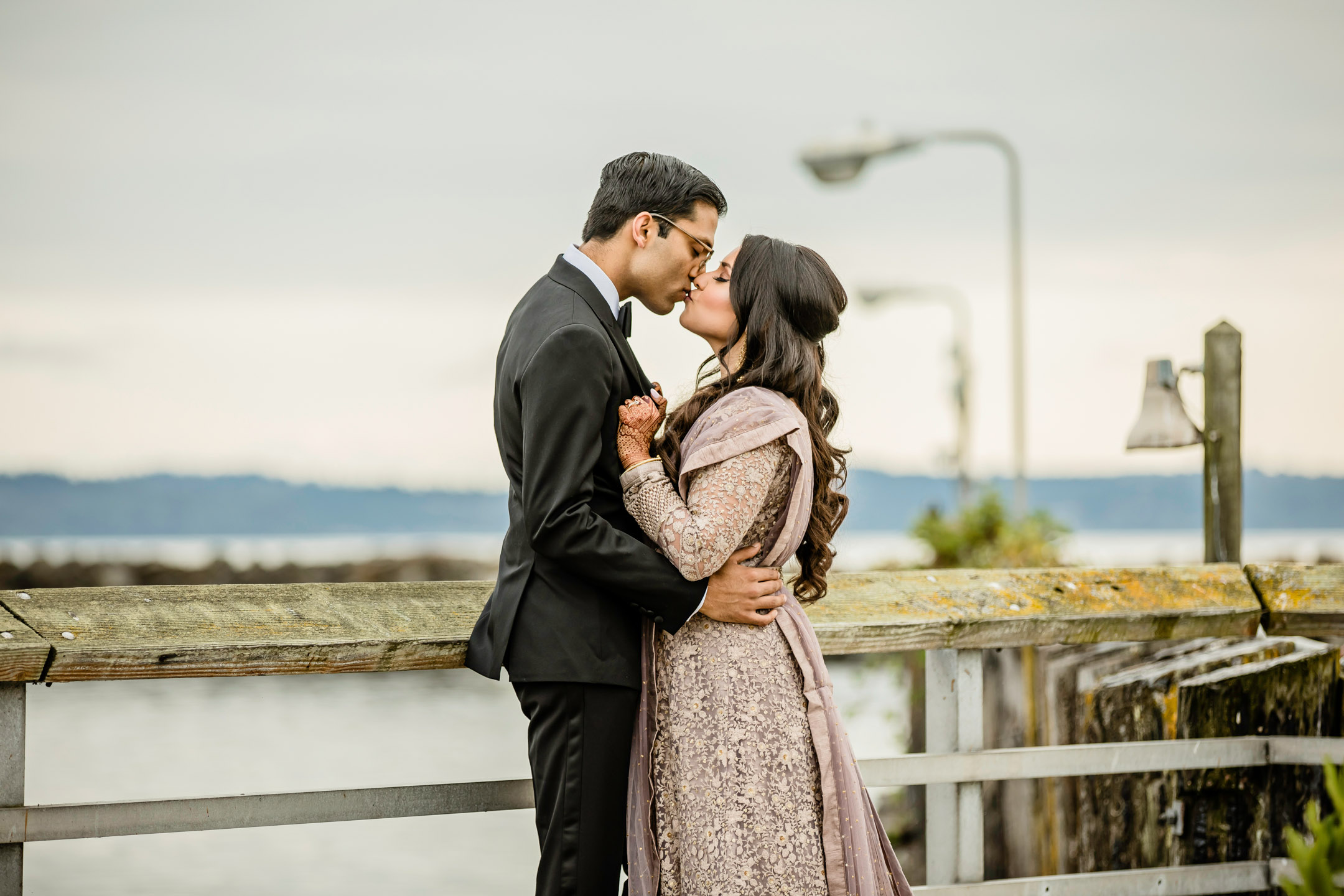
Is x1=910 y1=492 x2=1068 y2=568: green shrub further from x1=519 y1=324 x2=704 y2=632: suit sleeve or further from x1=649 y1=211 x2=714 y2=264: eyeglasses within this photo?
x1=519 y1=324 x2=704 y2=632: suit sleeve

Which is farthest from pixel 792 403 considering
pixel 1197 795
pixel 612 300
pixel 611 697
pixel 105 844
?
pixel 105 844

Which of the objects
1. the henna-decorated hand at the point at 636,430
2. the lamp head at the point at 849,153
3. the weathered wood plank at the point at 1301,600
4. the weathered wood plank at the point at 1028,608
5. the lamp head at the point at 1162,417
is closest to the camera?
→ the henna-decorated hand at the point at 636,430

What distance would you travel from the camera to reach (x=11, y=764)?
183cm

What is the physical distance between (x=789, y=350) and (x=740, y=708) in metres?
0.66

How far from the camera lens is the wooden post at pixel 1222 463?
→ 4.42m

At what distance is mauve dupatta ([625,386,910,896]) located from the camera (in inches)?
80.4

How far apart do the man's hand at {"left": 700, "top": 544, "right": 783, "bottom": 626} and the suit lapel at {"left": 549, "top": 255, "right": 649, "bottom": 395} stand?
0.36 meters

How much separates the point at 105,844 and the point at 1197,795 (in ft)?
31.9

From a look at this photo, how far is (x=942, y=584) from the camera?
264 centimetres

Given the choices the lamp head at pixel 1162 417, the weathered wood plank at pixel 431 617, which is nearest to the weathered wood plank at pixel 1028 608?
the weathered wood plank at pixel 431 617

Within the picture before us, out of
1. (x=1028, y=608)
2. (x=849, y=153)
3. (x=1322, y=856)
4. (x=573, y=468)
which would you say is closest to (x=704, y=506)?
(x=573, y=468)

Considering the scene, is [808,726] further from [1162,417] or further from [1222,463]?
[1162,417]

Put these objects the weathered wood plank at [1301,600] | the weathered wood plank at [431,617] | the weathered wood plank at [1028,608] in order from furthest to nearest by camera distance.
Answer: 1. the weathered wood plank at [1301,600]
2. the weathered wood plank at [1028,608]
3. the weathered wood plank at [431,617]

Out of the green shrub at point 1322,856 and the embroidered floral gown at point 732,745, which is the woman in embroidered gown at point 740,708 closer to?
the embroidered floral gown at point 732,745
